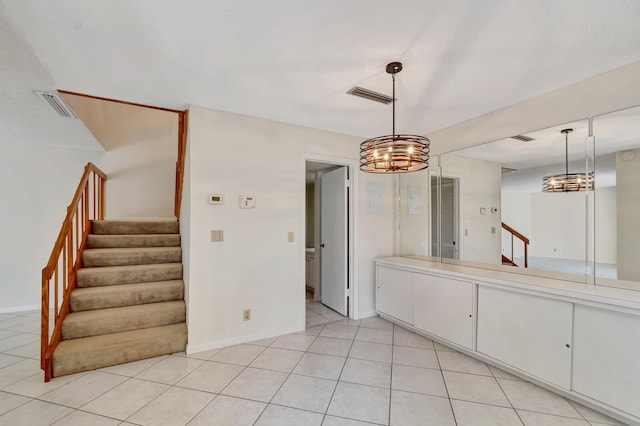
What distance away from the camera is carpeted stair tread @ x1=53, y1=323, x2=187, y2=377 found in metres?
2.33

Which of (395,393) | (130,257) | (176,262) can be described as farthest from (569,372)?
(130,257)

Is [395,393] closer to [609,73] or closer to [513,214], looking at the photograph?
[513,214]

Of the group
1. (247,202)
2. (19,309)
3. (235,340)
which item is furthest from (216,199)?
(19,309)

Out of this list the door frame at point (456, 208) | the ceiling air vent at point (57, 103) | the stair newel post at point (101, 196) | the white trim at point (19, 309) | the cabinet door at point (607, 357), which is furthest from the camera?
the stair newel post at point (101, 196)

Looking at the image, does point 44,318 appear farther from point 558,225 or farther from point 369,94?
point 558,225

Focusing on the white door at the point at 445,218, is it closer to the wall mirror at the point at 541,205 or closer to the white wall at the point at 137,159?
the wall mirror at the point at 541,205

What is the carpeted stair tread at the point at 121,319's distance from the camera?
2.57 meters

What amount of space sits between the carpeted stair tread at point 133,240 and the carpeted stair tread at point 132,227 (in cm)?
16

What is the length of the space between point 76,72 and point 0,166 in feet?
10.4

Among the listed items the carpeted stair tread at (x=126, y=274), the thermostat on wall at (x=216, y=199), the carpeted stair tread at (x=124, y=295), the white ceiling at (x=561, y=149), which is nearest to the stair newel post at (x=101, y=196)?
the carpeted stair tread at (x=126, y=274)

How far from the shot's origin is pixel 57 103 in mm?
2834

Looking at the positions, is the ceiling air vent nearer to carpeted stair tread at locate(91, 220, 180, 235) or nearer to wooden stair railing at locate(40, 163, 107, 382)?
wooden stair railing at locate(40, 163, 107, 382)

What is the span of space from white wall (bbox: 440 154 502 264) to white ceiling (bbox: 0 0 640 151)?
0.68 m

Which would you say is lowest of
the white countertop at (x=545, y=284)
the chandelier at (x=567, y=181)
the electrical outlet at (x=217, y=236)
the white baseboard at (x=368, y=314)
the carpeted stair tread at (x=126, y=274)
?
the white baseboard at (x=368, y=314)
